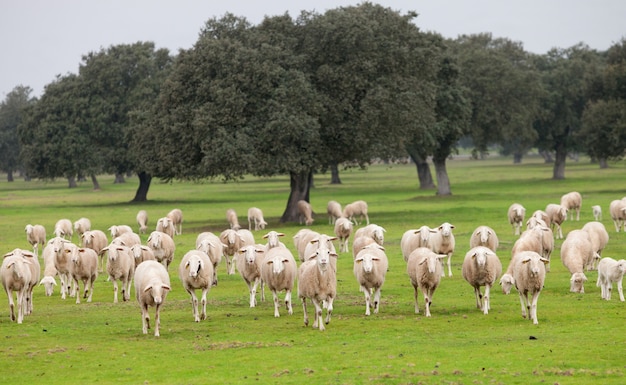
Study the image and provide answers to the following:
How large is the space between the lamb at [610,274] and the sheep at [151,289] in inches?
391

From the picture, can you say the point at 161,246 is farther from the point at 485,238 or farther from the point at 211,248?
the point at 485,238

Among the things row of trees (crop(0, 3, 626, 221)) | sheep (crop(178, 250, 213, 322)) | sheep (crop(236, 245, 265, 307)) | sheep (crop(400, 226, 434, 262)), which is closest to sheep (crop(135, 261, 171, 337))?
sheep (crop(178, 250, 213, 322))

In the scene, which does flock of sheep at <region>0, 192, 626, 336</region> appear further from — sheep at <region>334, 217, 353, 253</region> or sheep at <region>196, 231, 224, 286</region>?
sheep at <region>334, 217, 353, 253</region>

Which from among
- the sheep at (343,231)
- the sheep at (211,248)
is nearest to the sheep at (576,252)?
the sheep at (211,248)

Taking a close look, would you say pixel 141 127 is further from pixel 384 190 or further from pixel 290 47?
pixel 384 190

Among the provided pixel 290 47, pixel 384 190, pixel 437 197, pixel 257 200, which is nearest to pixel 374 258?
pixel 290 47

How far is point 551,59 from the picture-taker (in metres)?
95.2

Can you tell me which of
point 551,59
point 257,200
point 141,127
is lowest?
point 257,200

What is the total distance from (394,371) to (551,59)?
276ft

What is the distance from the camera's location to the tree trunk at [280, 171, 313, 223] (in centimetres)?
5266

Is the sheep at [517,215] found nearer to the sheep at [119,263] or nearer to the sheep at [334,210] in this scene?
the sheep at [334,210]

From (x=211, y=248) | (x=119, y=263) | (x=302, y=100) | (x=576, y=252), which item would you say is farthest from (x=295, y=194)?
(x=119, y=263)

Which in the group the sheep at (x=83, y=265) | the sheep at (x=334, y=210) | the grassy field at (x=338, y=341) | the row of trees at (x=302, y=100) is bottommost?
the grassy field at (x=338, y=341)

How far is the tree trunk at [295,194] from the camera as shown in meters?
52.7
